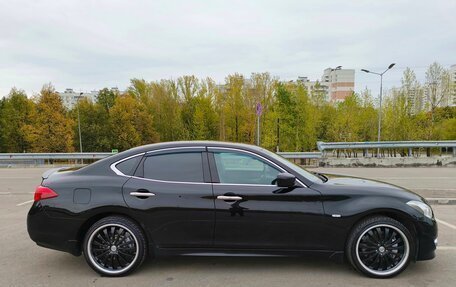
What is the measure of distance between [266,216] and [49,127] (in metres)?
40.2

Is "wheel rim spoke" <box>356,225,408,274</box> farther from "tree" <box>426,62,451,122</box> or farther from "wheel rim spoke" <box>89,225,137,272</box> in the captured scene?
"tree" <box>426,62,451,122</box>

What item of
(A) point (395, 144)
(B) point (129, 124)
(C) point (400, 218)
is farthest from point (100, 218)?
(B) point (129, 124)

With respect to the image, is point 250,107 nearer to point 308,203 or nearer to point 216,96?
point 216,96

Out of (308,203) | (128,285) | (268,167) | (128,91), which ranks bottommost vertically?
(128,285)

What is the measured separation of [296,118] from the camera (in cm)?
3906

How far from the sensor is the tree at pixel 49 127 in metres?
36.5

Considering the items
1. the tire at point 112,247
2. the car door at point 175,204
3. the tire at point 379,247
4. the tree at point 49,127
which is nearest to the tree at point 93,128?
the tree at point 49,127

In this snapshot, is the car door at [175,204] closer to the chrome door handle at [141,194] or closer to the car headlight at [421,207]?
the chrome door handle at [141,194]

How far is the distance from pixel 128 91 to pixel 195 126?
1405 centimetres

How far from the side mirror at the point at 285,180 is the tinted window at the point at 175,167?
873 mm

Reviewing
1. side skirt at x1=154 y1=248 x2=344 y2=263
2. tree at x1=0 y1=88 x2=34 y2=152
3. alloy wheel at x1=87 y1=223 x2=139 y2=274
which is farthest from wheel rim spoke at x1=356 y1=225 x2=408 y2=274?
tree at x1=0 y1=88 x2=34 y2=152

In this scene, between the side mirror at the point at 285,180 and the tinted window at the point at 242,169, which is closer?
the side mirror at the point at 285,180

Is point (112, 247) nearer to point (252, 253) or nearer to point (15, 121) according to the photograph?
point (252, 253)

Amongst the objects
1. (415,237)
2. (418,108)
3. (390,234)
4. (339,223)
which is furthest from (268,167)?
(418,108)
